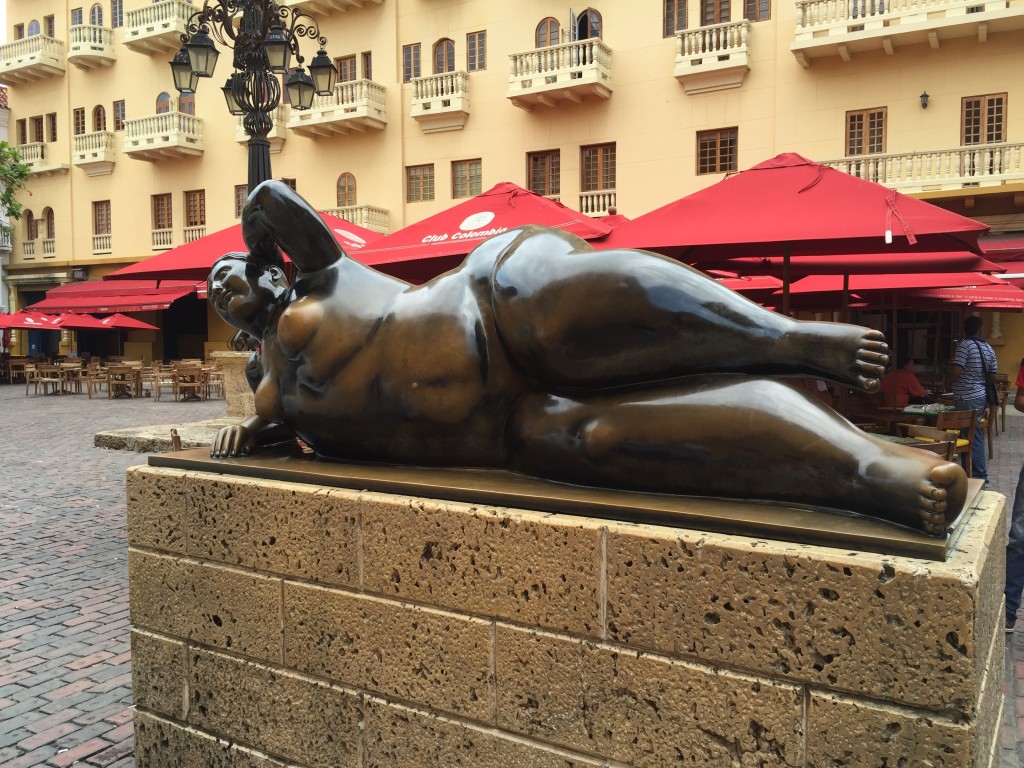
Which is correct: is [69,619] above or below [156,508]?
below

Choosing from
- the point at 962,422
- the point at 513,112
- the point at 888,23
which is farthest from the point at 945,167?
the point at 962,422

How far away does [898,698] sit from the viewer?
1532 millimetres

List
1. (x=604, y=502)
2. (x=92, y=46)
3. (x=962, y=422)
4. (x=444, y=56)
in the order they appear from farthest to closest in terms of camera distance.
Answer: (x=92, y=46) → (x=444, y=56) → (x=962, y=422) → (x=604, y=502)

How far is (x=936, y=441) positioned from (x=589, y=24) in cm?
1984

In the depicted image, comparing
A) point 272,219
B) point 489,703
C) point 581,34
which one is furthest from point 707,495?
point 581,34

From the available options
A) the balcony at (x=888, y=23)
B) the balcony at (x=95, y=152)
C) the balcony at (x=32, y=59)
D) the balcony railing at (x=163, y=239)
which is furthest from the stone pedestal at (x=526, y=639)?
the balcony at (x=32, y=59)

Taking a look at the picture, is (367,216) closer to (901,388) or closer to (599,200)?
(599,200)

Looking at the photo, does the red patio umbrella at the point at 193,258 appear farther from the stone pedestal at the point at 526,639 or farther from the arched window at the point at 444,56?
the arched window at the point at 444,56

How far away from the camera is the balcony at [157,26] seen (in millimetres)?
27719

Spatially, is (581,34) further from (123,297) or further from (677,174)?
(123,297)

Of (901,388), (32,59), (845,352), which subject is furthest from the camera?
(32,59)

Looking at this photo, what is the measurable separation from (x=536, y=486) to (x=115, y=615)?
148 inches

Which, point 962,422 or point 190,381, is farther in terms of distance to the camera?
point 190,381

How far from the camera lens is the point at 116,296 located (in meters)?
27.4
